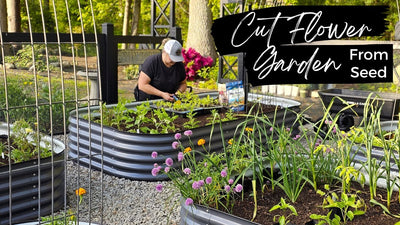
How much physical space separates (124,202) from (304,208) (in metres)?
2.04

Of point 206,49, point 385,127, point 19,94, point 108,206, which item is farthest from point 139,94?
point 206,49

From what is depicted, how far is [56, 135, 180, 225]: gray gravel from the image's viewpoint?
3914 mm

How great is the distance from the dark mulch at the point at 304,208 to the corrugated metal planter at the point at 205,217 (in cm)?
22

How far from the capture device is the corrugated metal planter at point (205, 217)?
7.57 ft

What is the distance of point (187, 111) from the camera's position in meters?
5.36

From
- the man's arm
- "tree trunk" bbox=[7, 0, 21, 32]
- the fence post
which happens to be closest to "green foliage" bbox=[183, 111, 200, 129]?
the man's arm

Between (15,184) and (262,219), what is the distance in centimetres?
187

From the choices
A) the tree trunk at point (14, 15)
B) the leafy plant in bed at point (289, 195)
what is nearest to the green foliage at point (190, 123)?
the leafy plant in bed at point (289, 195)

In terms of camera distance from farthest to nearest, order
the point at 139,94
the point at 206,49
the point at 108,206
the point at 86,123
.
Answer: the point at 206,49
the point at 139,94
the point at 86,123
the point at 108,206

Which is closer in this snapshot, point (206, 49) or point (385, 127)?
point (385, 127)

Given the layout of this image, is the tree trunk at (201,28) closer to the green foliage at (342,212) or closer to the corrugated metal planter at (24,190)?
the corrugated metal planter at (24,190)

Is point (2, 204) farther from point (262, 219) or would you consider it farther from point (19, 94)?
point (19, 94)

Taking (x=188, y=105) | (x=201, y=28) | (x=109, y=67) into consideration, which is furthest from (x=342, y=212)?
(x=201, y=28)

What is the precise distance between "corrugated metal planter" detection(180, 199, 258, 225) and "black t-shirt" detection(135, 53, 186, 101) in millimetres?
3658
